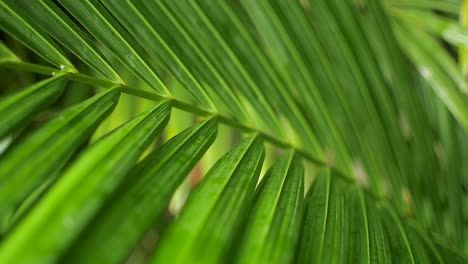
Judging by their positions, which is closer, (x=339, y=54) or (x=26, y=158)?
(x=26, y=158)

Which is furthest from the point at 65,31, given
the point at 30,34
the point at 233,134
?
the point at 233,134

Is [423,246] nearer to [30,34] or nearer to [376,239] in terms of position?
[376,239]

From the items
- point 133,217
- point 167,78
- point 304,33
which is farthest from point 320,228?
point 167,78

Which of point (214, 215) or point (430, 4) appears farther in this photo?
point (430, 4)

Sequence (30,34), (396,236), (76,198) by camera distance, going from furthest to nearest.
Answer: (396,236) < (30,34) < (76,198)

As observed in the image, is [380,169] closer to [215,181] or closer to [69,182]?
[215,181]

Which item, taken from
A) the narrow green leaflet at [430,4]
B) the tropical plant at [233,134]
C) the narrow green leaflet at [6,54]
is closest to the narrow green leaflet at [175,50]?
the tropical plant at [233,134]

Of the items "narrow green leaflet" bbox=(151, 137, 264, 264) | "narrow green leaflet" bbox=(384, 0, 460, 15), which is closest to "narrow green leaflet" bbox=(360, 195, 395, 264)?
"narrow green leaflet" bbox=(151, 137, 264, 264)
